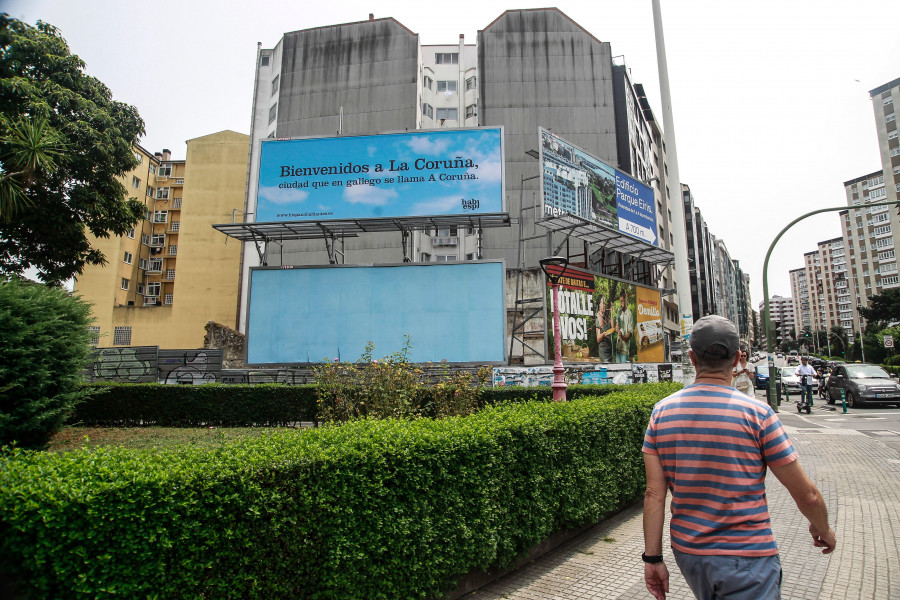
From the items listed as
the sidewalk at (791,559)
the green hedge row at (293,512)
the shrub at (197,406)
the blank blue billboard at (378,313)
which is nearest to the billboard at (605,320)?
the blank blue billboard at (378,313)

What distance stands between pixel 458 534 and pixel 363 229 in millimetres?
18075

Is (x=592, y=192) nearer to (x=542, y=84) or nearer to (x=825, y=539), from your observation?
(x=542, y=84)

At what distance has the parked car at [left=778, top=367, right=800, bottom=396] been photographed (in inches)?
1021

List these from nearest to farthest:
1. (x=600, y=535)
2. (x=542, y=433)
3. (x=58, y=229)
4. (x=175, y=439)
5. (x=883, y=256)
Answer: (x=542, y=433) < (x=600, y=535) < (x=175, y=439) < (x=58, y=229) < (x=883, y=256)

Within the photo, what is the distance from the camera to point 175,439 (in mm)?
11109

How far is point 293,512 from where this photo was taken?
2986 millimetres

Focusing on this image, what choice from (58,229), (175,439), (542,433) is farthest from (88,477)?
(58,229)

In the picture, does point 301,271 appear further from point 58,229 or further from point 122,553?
point 122,553

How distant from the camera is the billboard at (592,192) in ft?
70.7

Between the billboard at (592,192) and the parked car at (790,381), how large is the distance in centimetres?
995

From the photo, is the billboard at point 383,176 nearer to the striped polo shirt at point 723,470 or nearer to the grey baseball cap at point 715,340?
the grey baseball cap at point 715,340

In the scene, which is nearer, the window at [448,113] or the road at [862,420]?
the road at [862,420]

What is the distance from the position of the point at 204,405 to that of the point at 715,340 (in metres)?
14.5

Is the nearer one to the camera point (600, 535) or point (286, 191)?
point (600, 535)
